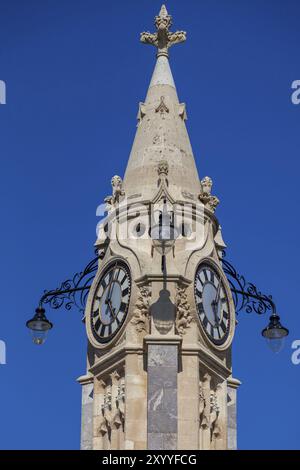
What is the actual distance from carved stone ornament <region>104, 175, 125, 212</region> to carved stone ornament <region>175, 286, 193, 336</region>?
3616 mm

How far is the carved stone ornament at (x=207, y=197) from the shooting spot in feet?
149

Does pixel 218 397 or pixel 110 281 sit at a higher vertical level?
pixel 110 281

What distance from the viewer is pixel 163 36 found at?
48.6 m

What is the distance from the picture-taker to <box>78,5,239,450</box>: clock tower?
42.0 meters

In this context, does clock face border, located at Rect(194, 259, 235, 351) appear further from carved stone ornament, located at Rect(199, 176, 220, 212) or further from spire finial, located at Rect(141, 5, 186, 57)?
spire finial, located at Rect(141, 5, 186, 57)

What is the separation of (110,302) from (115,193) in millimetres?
3014

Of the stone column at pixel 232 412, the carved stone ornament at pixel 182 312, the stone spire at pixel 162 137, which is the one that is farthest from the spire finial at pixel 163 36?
the stone column at pixel 232 412

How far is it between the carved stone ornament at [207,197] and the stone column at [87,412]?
5.18m

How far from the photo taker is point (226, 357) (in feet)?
147

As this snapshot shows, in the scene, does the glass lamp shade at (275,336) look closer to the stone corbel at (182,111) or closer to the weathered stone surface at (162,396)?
the weathered stone surface at (162,396)
